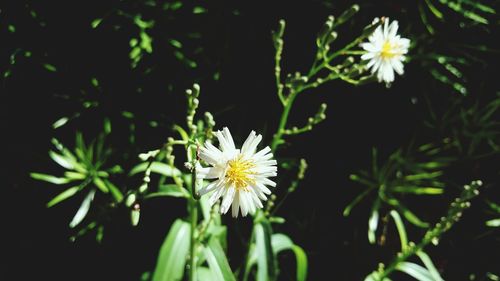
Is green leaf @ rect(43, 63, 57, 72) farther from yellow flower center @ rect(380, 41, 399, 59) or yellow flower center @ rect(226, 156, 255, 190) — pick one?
yellow flower center @ rect(380, 41, 399, 59)

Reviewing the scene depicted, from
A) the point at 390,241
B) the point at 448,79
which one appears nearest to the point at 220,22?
the point at 448,79

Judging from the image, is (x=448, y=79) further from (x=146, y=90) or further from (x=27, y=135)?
(x=27, y=135)

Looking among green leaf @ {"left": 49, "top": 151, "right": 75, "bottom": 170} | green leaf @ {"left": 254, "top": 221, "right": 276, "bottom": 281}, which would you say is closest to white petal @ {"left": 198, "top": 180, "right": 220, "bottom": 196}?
green leaf @ {"left": 254, "top": 221, "right": 276, "bottom": 281}

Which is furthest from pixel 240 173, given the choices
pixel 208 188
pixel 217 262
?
pixel 217 262

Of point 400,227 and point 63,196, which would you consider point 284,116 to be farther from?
point 63,196

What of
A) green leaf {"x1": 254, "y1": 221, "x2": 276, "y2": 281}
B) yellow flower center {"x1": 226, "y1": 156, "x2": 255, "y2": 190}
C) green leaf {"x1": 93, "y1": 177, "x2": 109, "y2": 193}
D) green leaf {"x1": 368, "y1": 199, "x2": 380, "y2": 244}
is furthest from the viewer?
green leaf {"x1": 368, "y1": 199, "x2": 380, "y2": 244}

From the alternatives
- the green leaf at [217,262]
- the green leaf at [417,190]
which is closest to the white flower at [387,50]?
the green leaf at [417,190]

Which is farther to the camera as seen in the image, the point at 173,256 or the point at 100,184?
the point at 100,184
